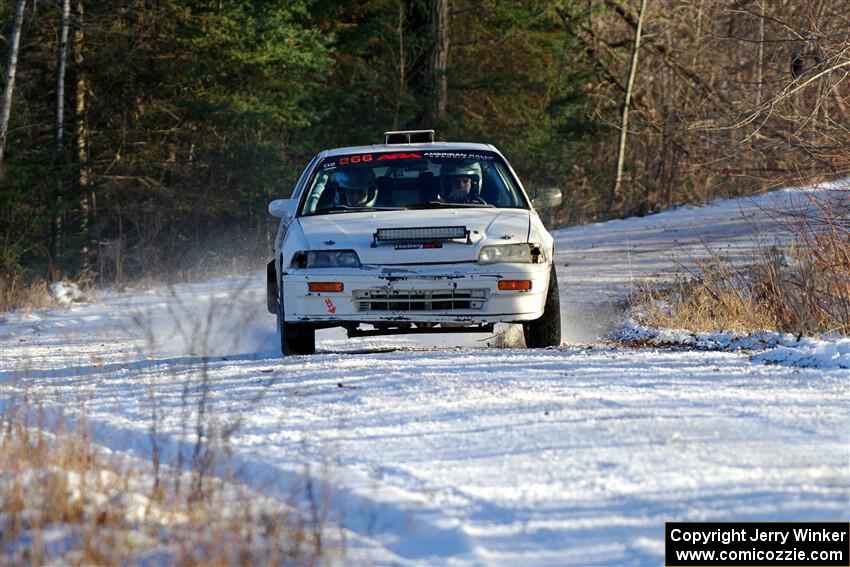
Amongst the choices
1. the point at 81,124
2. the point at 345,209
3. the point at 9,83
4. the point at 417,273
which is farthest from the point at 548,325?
the point at 81,124

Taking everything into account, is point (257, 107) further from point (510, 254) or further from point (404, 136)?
point (510, 254)

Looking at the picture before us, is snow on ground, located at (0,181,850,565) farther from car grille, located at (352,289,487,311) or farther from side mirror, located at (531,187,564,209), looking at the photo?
side mirror, located at (531,187,564,209)

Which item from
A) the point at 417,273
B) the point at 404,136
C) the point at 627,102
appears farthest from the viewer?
the point at 627,102

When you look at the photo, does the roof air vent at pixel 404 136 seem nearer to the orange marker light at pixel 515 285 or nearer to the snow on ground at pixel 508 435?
the snow on ground at pixel 508 435

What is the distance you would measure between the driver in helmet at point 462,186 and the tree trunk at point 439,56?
21.1m

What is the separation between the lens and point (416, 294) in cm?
896

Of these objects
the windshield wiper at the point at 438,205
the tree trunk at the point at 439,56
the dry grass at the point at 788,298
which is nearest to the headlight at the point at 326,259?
the windshield wiper at the point at 438,205

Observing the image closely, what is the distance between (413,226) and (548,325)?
1.29 m

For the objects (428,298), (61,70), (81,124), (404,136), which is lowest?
(428,298)

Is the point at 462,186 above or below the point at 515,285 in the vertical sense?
above

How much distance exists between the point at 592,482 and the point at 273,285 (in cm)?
636

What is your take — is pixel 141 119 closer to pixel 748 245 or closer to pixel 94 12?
pixel 94 12

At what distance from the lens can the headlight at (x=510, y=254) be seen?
902 centimetres

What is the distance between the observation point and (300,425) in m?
6.46
